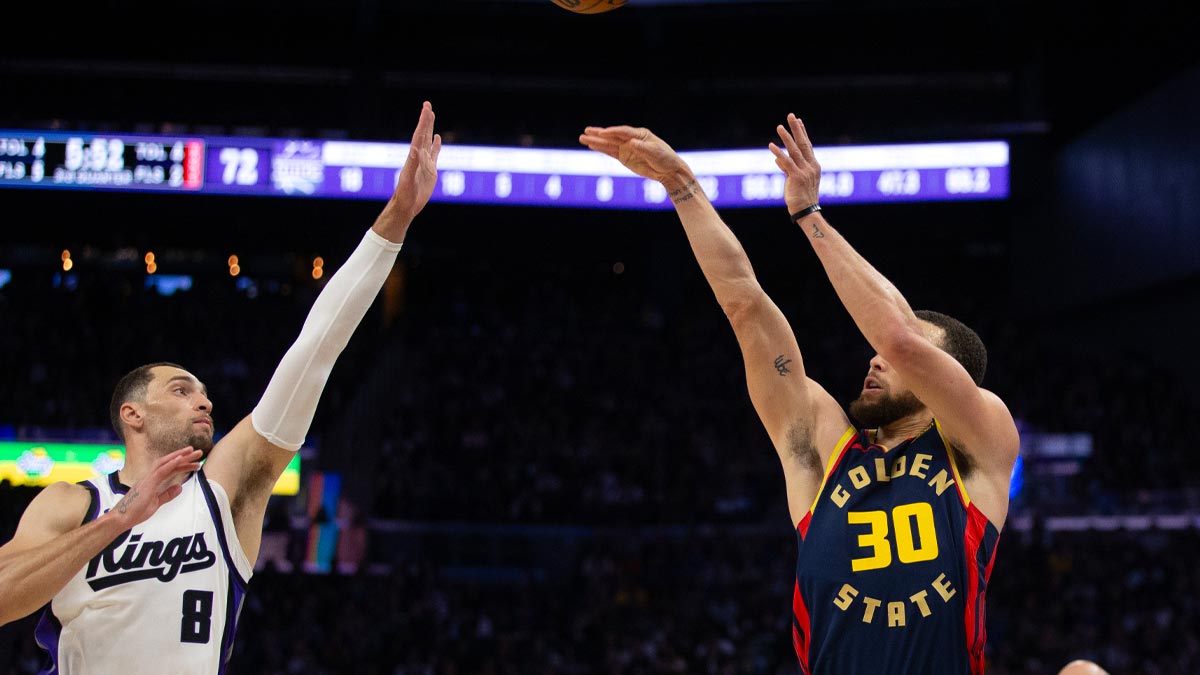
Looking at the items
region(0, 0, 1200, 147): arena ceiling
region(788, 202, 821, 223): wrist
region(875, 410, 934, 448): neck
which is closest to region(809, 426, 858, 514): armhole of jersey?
region(875, 410, 934, 448): neck

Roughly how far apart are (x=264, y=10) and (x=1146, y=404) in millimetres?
16879

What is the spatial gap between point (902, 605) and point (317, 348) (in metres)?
1.89

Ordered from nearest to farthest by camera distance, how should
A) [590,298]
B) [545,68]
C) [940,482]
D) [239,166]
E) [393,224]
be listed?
1. [940,482]
2. [393,224]
3. [239,166]
4. [545,68]
5. [590,298]

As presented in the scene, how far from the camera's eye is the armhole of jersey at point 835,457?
3.22 m

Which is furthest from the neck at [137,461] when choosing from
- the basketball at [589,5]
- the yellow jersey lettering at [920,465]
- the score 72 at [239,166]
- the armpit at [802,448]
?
the score 72 at [239,166]

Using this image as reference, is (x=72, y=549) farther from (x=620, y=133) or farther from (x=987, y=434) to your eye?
(x=987, y=434)

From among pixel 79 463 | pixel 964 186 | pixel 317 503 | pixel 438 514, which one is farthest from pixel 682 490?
pixel 79 463

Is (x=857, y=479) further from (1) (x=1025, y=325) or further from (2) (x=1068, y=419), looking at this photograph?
(1) (x=1025, y=325)

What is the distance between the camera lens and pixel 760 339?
3.46 m

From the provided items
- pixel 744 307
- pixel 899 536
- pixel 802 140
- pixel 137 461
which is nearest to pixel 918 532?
pixel 899 536

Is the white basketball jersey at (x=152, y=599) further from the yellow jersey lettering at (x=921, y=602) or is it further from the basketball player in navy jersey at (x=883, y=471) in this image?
the yellow jersey lettering at (x=921, y=602)

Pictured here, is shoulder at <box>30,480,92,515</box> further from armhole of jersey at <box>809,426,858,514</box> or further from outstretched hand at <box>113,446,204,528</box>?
armhole of jersey at <box>809,426,858,514</box>

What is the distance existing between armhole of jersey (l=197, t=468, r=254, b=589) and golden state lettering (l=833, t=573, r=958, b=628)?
181 cm

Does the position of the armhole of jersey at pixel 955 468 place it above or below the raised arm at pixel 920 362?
below
